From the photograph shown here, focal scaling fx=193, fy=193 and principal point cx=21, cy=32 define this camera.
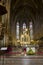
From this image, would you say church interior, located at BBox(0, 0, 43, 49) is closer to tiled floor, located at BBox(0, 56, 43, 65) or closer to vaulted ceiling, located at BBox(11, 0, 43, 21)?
vaulted ceiling, located at BBox(11, 0, 43, 21)

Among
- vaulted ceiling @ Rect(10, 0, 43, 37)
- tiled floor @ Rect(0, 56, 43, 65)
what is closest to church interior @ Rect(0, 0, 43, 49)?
vaulted ceiling @ Rect(10, 0, 43, 37)

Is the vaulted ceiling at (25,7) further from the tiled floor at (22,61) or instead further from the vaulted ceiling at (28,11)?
the tiled floor at (22,61)

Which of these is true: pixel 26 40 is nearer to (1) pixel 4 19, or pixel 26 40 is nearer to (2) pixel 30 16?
(2) pixel 30 16

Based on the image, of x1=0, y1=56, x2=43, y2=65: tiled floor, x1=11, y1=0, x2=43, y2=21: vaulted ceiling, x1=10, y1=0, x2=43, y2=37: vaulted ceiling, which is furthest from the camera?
x1=11, y1=0, x2=43, y2=21: vaulted ceiling

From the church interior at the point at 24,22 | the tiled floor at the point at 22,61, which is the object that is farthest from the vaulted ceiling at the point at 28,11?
the tiled floor at the point at 22,61

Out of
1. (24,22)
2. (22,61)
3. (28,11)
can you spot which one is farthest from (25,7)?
(22,61)

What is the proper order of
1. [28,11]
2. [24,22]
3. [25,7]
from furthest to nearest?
1. [24,22]
2. [28,11]
3. [25,7]

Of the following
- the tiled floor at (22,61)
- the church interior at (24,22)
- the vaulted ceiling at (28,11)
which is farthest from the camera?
the church interior at (24,22)

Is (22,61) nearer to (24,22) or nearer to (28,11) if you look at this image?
(28,11)

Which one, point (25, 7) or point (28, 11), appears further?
point (28, 11)

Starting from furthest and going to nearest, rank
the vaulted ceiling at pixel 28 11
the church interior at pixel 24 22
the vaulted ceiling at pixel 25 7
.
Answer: the church interior at pixel 24 22
the vaulted ceiling at pixel 25 7
the vaulted ceiling at pixel 28 11

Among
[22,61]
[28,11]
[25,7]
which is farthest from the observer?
[28,11]

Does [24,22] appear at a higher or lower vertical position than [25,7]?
lower

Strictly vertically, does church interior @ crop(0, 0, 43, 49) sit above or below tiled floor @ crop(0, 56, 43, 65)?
above
